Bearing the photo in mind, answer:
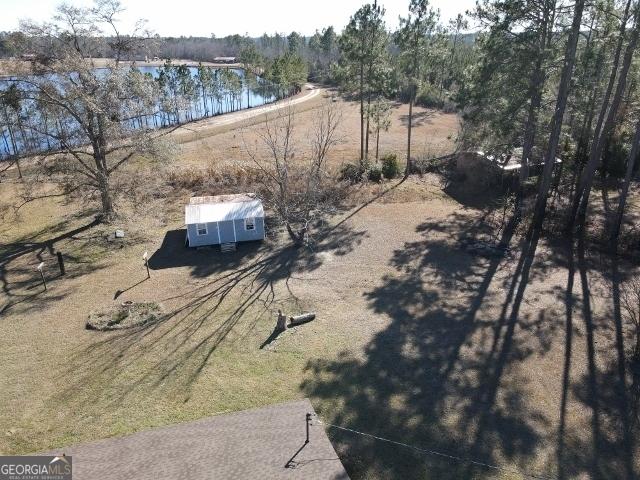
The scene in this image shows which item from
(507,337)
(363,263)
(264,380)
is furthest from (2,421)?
(507,337)

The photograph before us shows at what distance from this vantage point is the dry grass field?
11.7 metres

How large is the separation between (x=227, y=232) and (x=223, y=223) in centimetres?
53

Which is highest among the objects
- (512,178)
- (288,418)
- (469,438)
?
(512,178)

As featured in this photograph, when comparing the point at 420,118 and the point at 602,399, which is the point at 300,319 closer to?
the point at 602,399

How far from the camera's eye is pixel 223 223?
21781 mm

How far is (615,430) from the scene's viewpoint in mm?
11750

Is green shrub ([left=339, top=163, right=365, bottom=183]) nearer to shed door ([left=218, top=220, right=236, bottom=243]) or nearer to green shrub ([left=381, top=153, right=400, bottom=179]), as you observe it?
green shrub ([left=381, top=153, right=400, bottom=179])

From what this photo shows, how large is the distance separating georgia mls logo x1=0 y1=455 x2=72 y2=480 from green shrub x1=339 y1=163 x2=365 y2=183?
23414mm

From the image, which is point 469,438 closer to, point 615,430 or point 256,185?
point 615,430

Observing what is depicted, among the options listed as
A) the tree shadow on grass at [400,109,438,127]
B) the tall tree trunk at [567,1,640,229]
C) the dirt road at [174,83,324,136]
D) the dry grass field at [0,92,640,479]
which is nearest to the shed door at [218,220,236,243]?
the dry grass field at [0,92,640,479]

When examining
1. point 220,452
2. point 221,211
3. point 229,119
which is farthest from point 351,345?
point 229,119

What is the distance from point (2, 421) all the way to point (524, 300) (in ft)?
58.6

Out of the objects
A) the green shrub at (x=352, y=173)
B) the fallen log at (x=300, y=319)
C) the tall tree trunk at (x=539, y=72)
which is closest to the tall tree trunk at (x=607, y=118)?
the tall tree trunk at (x=539, y=72)

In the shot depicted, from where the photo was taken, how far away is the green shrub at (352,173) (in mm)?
30594
